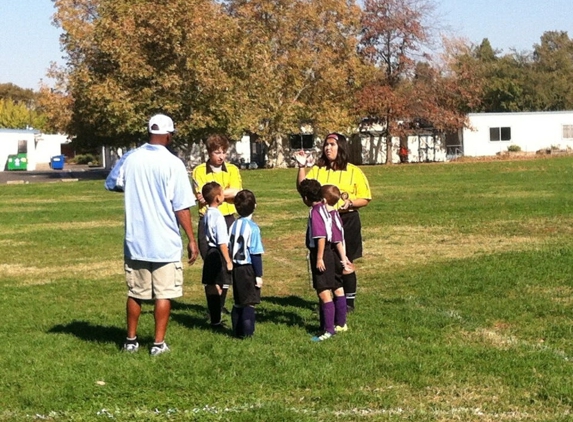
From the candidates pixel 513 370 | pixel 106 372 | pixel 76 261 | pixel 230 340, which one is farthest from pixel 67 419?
pixel 76 261

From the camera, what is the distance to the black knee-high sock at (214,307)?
8.71 metres

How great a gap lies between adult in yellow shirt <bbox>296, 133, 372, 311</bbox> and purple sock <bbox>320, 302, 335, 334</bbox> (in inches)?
37.3

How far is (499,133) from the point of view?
218ft

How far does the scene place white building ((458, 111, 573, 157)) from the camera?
66.1 meters

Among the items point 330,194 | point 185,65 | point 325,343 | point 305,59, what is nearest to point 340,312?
point 325,343

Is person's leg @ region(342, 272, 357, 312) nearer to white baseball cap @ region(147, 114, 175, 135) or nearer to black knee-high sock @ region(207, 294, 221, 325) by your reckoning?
black knee-high sock @ region(207, 294, 221, 325)

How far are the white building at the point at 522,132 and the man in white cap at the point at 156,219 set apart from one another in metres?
60.4

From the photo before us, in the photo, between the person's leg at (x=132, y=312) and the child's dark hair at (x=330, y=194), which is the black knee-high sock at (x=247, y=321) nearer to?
the person's leg at (x=132, y=312)

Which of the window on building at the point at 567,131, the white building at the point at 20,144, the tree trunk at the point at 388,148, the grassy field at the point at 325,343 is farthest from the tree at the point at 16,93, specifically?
the grassy field at the point at 325,343

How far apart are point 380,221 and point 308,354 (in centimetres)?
1253

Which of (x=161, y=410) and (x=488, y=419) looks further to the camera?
(x=161, y=410)

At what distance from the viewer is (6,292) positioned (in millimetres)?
11648

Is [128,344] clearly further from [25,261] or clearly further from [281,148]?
[281,148]

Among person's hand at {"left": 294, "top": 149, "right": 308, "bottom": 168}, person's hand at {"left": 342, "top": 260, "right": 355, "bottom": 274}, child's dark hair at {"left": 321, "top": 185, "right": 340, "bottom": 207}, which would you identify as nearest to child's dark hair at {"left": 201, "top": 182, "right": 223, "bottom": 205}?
person's hand at {"left": 294, "top": 149, "right": 308, "bottom": 168}
